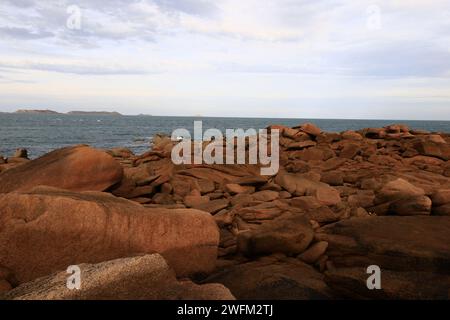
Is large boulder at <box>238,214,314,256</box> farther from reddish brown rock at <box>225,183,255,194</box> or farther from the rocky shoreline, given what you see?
reddish brown rock at <box>225,183,255,194</box>

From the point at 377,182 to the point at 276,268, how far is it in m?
8.24

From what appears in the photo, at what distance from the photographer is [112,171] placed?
420 inches

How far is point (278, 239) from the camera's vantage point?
659 centimetres

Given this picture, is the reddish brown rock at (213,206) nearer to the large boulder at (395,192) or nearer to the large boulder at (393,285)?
the large boulder at (395,192)

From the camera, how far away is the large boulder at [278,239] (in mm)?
6609

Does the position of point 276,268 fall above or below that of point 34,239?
below

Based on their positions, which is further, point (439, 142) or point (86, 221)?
point (439, 142)

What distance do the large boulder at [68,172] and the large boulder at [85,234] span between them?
146 inches

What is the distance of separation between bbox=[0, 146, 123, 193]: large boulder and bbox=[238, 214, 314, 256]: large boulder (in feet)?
15.7

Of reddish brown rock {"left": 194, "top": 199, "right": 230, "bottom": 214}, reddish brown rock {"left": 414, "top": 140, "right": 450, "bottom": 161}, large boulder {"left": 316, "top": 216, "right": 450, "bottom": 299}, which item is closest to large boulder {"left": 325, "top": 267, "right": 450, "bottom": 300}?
large boulder {"left": 316, "top": 216, "right": 450, "bottom": 299}

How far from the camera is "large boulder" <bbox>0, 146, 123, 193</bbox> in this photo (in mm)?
9773

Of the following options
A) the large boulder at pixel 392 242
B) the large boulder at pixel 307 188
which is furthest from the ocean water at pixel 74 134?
the large boulder at pixel 392 242

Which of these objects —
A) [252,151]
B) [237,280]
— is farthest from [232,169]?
[237,280]
